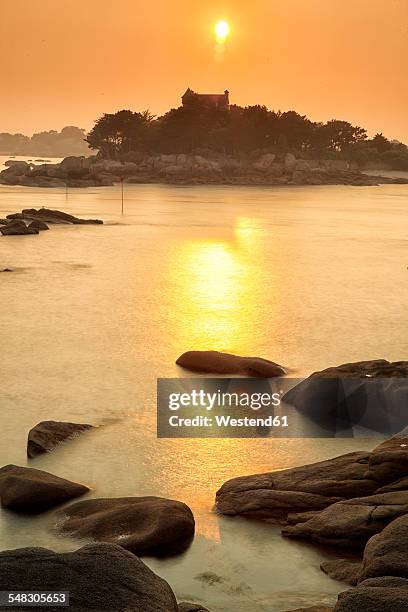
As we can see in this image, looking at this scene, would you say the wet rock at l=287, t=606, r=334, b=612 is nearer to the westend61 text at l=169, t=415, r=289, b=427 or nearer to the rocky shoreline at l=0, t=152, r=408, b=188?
the westend61 text at l=169, t=415, r=289, b=427

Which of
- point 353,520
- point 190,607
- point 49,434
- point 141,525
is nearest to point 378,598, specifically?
point 190,607

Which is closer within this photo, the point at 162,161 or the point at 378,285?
the point at 378,285

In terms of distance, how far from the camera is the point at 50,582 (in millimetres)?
5602

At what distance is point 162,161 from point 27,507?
12603cm

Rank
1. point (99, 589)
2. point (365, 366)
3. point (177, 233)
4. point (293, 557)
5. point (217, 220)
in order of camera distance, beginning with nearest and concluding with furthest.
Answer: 1. point (99, 589)
2. point (293, 557)
3. point (365, 366)
4. point (177, 233)
5. point (217, 220)

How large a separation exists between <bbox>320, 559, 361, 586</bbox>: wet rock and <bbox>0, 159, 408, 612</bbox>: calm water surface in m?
0.09

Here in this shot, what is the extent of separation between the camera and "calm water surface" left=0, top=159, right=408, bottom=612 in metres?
8.01

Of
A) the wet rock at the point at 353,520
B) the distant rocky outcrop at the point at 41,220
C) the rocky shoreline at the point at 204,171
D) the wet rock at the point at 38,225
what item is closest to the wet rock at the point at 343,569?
the wet rock at the point at 353,520

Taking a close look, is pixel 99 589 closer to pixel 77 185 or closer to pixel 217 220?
pixel 217 220

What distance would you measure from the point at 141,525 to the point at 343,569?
6.18ft

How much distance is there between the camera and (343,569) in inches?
294

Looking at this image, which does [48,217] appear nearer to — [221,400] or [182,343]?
[182,343]

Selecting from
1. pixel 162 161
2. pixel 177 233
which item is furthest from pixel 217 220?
pixel 162 161

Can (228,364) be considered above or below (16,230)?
above
